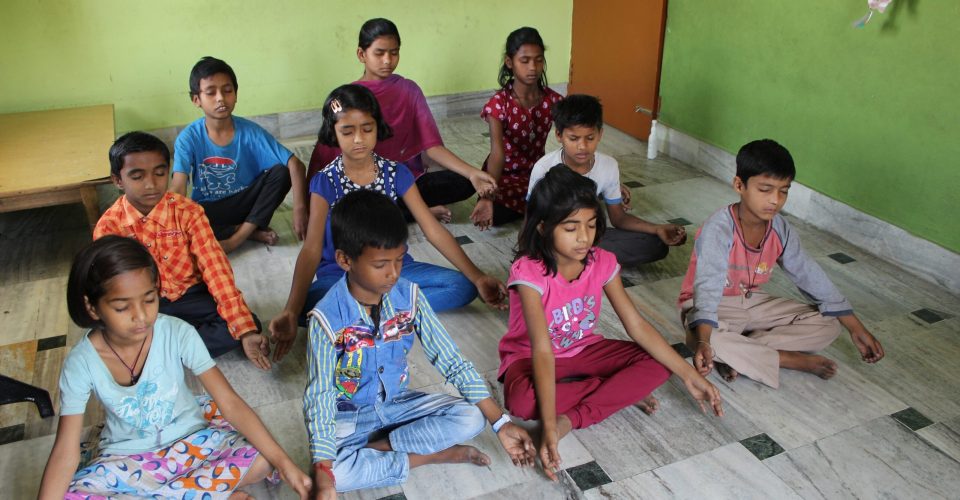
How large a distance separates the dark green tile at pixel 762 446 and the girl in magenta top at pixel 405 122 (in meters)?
1.55

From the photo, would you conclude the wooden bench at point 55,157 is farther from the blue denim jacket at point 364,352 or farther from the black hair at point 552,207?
the black hair at point 552,207

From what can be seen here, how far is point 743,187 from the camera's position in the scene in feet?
7.35

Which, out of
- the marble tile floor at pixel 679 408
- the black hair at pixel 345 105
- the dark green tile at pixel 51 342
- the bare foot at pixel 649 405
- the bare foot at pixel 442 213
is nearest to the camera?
the marble tile floor at pixel 679 408

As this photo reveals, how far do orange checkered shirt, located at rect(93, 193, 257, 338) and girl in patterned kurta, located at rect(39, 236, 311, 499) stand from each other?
1.83 feet

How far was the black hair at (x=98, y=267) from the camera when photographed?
1.48 meters

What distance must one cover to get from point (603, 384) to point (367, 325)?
65 centimetres

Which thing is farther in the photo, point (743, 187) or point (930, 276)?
point (930, 276)

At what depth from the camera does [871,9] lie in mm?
2885

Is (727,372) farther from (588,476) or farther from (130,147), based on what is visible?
(130,147)

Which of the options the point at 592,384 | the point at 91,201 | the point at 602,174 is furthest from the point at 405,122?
the point at 592,384

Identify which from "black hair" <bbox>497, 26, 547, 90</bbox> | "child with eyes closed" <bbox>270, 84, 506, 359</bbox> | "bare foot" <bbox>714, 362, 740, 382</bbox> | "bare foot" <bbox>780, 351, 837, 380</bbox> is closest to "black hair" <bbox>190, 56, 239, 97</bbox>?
"child with eyes closed" <bbox>270, 84, 506, 359</bbox>

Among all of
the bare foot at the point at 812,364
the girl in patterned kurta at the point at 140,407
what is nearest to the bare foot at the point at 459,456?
the girl in patterned kurta at the point at 140,407

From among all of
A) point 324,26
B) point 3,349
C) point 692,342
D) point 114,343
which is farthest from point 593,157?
point 324,26

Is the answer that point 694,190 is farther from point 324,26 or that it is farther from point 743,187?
point 324,26
